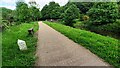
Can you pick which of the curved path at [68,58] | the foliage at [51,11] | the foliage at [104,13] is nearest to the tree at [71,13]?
the foliage at [104,13]

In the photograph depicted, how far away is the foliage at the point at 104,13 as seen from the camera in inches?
976

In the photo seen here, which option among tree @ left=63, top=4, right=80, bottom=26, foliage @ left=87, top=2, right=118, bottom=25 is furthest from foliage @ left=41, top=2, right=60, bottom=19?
foliage @ left=87, top=2, right=118, bottom=25

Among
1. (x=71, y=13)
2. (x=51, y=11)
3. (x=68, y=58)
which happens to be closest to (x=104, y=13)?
(x=71, y=13)

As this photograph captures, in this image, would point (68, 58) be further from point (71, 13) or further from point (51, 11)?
point (51, 11)

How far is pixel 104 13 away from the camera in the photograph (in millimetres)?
25188

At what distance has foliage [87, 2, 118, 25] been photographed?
81.4 feet

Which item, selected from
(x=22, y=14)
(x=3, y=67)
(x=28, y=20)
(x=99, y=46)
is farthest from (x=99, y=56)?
(x=28, y=20)

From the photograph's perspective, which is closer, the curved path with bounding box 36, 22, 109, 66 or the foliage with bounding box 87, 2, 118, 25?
the curved path with bounding box 36, 22, 109, 66

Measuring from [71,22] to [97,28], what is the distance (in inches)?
489

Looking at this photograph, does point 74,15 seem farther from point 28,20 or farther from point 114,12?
point 28,20

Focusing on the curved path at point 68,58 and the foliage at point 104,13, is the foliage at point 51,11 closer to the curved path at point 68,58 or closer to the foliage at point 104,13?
the foliage at point 104,13

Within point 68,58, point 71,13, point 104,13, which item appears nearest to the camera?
point 68,58

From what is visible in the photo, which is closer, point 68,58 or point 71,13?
Result: point 68,58

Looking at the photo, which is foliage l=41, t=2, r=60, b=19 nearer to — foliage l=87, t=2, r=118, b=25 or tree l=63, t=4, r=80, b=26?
tree l=63, t=4, r=80, b=26
